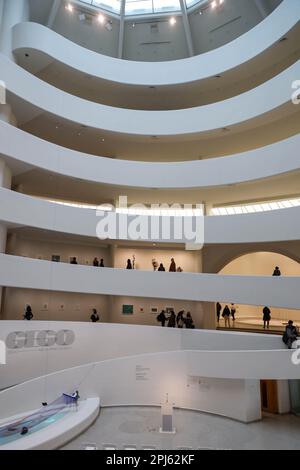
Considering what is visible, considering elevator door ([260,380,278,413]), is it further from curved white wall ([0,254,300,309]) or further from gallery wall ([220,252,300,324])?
gallery wall ([220,252,300,324])

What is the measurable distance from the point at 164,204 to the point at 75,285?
9.42m

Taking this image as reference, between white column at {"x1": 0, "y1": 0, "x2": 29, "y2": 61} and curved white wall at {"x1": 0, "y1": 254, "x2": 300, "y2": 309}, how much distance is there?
38.3 ft

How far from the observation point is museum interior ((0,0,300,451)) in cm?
1434

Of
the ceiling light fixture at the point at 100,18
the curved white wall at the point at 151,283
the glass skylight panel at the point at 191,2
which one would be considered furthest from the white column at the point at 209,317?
the ceiling light fixture at the point at 100,18

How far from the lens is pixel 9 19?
19.4 meters

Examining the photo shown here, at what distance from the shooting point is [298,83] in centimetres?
1648

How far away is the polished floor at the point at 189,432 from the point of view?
39.9ft

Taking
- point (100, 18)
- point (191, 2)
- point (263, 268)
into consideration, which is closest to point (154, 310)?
point (263, 268)

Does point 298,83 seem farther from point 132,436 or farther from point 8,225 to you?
point 132,436

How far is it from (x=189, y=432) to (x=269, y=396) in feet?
17.3

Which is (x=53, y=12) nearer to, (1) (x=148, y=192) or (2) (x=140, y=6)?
(2) (x=140, y=6)

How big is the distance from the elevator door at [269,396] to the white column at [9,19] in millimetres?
21790

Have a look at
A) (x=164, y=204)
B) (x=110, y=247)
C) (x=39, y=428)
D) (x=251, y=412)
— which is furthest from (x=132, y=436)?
(x=164, y=204)

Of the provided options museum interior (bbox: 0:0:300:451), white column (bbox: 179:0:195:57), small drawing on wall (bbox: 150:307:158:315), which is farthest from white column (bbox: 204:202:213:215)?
white column (bbox: 179:0:195:57)
